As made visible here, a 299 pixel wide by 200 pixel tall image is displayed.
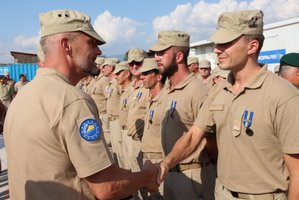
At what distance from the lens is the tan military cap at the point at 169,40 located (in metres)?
4.31

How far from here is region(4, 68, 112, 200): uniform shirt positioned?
78.0 inches

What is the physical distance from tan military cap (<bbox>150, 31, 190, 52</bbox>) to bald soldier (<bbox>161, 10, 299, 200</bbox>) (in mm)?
1445

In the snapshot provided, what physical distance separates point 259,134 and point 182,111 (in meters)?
1.43

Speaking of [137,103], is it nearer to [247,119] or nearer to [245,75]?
[245,75]

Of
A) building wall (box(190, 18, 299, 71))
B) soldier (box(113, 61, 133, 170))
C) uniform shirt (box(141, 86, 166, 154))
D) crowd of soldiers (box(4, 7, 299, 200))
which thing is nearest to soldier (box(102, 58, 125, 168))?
soldier (box(113, 61, 133, 170))

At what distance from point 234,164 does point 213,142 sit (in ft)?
2.39

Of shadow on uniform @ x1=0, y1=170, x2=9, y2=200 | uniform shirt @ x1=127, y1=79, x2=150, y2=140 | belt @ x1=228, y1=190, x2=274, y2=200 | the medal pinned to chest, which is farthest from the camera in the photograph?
shadow on uniform @ x1=0, y1=170, x2=9, y2=200

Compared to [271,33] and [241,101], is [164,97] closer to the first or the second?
[241,101]

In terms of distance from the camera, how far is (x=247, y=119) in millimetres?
2559

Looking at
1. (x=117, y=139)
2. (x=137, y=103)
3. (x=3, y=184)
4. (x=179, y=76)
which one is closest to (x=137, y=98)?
(x=137, y=103)

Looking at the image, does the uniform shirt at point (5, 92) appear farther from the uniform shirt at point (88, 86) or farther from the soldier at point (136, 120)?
the soldier at point (136, 120)

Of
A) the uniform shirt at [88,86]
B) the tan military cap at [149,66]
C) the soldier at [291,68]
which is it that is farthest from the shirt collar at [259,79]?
the uniform shirt at [88,86]

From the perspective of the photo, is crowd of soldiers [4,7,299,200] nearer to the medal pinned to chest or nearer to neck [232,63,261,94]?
neck [232,63,261,94]

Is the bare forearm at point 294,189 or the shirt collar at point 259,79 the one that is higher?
the shirt collar at point 259,79
